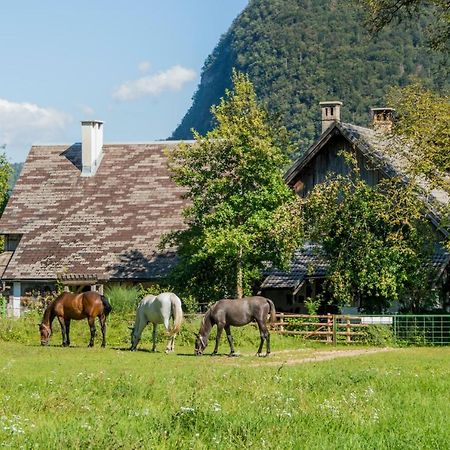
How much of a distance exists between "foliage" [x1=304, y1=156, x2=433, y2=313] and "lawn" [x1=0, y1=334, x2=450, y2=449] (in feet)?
41.0

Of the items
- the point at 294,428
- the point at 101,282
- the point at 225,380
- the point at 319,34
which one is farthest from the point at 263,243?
the point at 319,34

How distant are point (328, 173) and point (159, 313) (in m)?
11.3

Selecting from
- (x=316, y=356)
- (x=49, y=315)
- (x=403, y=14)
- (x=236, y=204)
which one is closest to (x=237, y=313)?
(x=316, y=356)

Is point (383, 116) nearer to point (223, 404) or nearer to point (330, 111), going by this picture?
point (330, 111)

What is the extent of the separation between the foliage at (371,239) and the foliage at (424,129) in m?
0.98

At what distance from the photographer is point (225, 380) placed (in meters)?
19.2

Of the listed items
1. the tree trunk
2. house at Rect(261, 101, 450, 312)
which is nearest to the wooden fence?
the tree trunk

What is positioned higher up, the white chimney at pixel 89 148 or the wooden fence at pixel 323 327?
the white chimney at pixel 89 148

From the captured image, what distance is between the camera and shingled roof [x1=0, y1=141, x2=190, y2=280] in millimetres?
48031

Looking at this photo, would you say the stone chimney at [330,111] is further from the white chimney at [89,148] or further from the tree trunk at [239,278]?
the white chimney at [89,148]

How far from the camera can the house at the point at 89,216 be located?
1884 inches

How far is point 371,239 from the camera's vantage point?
38.1m

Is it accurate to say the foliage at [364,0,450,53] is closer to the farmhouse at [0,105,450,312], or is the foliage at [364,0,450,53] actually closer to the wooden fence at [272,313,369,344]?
the farmhouse at [0,105,450,312]

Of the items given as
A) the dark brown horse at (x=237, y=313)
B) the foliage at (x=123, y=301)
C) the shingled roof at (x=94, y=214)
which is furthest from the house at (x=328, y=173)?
the dark brown horse at (x=237, y=313)
